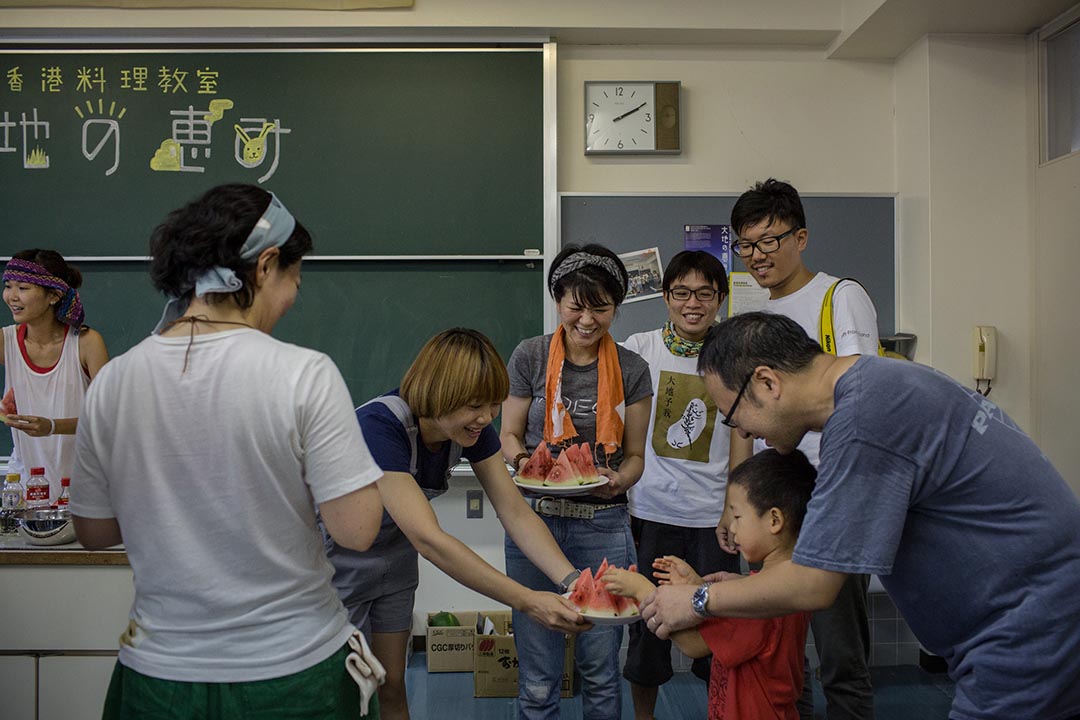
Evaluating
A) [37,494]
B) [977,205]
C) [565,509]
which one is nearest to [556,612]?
[565,509]

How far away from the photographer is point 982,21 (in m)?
3.67

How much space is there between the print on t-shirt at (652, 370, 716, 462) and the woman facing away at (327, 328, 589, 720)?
0.91 metres

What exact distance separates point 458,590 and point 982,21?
3.44 metres

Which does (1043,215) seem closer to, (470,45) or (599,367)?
(599,367)

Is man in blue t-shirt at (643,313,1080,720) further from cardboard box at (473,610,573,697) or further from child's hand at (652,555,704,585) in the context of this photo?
cardboard box at (473,610,573,697)

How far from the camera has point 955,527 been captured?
146 cm

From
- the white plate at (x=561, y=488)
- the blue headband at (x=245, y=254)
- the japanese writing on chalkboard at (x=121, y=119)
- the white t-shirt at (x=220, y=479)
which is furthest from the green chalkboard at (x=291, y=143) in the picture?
the white t-shirt at (x=220, y=479)

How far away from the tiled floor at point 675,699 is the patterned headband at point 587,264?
5.83ft

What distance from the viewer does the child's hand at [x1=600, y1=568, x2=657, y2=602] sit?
6.36 ft

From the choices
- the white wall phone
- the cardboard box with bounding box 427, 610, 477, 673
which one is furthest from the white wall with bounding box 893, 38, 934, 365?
the cardboard box with bounding box 427, 610, 477, 673

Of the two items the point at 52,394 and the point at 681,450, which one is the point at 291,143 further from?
the point at 681,450

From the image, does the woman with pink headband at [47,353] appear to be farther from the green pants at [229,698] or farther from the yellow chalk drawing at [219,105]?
the green pants at [229,698]

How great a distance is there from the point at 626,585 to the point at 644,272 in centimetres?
228

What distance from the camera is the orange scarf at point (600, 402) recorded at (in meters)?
2.57
